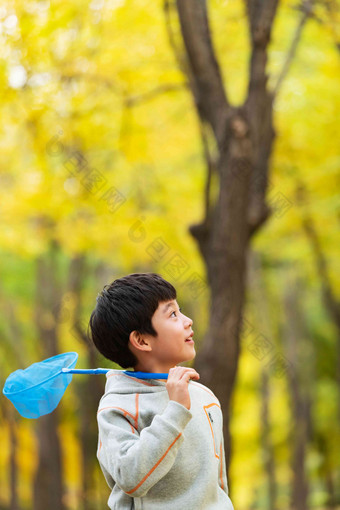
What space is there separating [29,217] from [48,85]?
277 cm

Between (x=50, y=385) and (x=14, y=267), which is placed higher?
(x=50, y=385)

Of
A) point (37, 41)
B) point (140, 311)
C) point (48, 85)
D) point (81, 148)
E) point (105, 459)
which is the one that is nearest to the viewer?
point (105, 459)

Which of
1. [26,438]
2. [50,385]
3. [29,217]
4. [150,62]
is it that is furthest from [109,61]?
[26,438]

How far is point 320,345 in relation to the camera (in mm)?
19328

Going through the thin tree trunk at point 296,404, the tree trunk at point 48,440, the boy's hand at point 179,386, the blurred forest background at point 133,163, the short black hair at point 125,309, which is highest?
the short black hair at point 125,309

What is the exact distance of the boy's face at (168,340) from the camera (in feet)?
6.44

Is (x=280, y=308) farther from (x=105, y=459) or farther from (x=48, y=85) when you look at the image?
(x=105, y=459)

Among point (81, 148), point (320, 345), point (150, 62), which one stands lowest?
point (320, 345)

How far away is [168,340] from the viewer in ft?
6.45

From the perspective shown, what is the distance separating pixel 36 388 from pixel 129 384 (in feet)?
0.96

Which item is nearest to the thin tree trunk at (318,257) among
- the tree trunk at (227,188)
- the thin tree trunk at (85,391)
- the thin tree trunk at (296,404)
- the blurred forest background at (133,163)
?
the blurred forest background at (133,163)

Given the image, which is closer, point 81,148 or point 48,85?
point 48,85

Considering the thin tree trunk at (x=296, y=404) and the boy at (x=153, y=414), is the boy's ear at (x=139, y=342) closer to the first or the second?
the boy at (x=153, y=414)

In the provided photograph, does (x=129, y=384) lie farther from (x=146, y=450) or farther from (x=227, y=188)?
(x=227, y=188)
